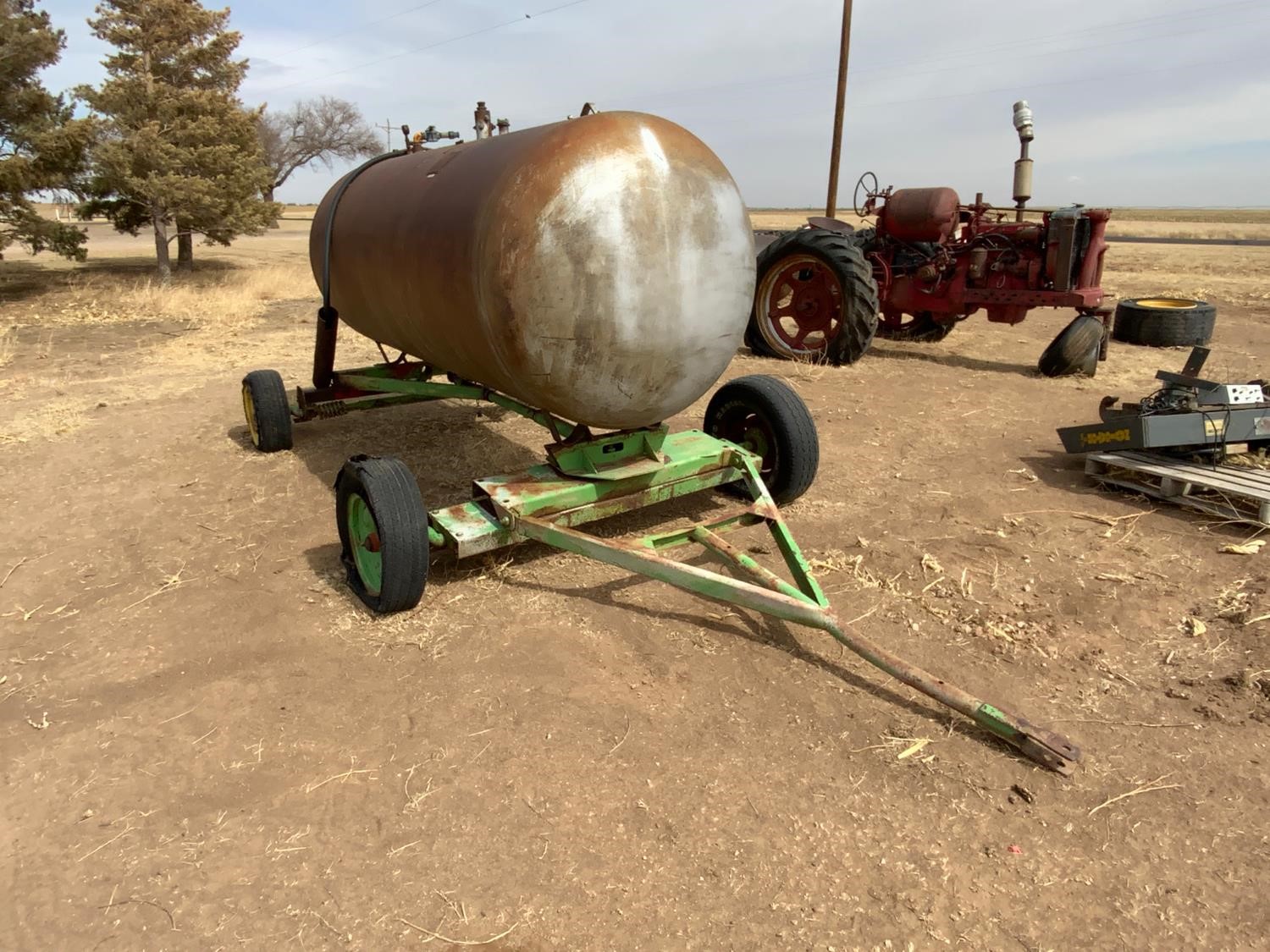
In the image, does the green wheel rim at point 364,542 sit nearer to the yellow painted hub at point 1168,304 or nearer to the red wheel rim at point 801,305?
the red wheel rim at point 801,305

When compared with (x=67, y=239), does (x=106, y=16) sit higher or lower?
higher

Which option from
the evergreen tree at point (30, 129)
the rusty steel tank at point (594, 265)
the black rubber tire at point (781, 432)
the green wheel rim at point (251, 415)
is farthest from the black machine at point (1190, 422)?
the evergreen tree at point (30, 129)

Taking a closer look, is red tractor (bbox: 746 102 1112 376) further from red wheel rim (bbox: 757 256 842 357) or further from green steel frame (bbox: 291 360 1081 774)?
green steel frame (bbox: 291 360 1081 774)

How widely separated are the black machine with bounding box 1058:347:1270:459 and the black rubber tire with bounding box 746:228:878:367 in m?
3.46

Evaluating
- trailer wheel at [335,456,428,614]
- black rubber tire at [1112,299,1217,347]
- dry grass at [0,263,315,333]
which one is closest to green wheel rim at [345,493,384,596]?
trailer wheel at [335,456,428,614]

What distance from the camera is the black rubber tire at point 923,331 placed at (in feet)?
33.8

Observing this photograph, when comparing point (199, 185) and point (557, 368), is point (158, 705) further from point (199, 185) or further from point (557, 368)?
point (199, 185)

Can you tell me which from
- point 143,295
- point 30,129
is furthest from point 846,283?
point 30,129

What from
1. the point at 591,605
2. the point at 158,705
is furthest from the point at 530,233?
the point at 158,705

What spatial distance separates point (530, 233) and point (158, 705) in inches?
94.8

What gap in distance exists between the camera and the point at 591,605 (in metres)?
3.84

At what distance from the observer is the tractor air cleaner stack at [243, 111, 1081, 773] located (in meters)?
3.17

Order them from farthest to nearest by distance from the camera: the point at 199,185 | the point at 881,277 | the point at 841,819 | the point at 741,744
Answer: the point at 199,185 → the point at 881,277 → the point at 741,744 → the point at 841,819

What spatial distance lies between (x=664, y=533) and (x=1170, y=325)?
347 inches
